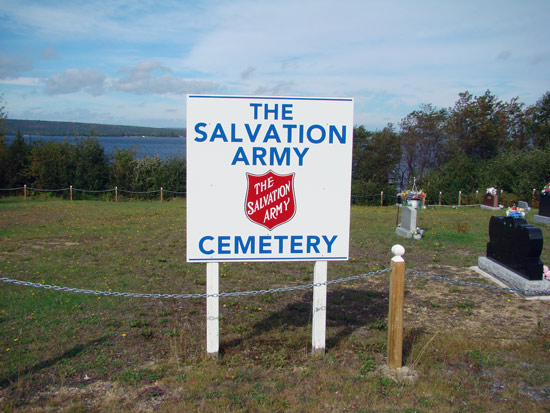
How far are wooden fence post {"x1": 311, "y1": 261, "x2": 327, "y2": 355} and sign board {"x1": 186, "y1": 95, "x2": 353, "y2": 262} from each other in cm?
19

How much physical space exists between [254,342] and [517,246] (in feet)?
18.1

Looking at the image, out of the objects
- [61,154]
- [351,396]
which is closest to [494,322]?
[351,396]

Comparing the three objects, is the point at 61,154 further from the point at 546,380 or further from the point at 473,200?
the point at 546,380

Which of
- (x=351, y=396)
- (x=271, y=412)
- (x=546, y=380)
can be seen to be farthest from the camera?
(x=546, y=380)

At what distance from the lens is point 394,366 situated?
4551mm

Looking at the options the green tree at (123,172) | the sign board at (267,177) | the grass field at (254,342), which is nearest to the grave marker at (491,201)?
the grass field at (254,342)

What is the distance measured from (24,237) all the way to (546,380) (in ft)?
40.6

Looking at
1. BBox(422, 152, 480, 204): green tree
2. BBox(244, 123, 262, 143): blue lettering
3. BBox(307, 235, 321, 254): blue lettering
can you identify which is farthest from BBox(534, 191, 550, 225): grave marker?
BBox(244, 123, 262, 143): blue lettering

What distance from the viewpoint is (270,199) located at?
16.3ft

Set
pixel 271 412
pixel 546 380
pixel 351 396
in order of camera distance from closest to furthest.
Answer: pixel 271 412, pixel 351 396, pixel 546 380

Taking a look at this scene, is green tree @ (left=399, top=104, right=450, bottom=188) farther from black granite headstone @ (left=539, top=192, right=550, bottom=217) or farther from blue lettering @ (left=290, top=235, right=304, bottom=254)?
blue lettering @ (left=290, top=235, right=304, bottom=254)

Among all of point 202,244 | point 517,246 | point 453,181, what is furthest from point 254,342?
point 453,181

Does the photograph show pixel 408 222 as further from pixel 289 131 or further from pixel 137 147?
pixel 137 147

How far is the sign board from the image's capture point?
4844 mm
